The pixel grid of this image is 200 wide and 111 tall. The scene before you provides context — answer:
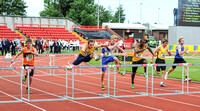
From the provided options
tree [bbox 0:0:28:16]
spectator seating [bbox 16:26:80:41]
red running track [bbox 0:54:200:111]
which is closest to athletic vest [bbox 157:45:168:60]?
red running track [bbox 0:54:200:111]

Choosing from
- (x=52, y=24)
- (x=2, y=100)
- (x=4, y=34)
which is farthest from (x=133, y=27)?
(x=2, y=100)

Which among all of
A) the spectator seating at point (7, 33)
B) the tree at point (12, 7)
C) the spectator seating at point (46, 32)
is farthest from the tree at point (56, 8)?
the spectator seating at point (7, 33)

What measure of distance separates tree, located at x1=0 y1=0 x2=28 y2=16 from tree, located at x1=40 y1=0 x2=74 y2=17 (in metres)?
5.33

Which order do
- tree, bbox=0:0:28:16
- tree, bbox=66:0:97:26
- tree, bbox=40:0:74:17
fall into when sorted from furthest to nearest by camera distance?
tree, bbox=40:0:74:17 → tree, bbox=0:0:28:16 → tree, bbox=66:0:97:26

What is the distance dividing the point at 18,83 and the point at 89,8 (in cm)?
5684

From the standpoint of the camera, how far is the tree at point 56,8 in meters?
72.4

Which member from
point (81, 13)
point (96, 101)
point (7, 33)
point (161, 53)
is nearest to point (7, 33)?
point (7, 33)

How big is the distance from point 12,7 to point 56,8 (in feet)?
35.1

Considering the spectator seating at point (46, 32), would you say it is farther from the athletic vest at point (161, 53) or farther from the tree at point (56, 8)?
the athletic vest at point (161, 53)

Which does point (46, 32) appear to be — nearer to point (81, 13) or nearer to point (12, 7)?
point (81, 13)

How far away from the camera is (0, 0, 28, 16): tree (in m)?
68.4

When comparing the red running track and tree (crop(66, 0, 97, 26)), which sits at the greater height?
tree (crop(66, 0, 97, 26))

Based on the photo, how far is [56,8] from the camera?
75.4m

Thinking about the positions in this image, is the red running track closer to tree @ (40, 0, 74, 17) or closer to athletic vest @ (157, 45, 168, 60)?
athletic vest @ (157, 45, 168, 60)
